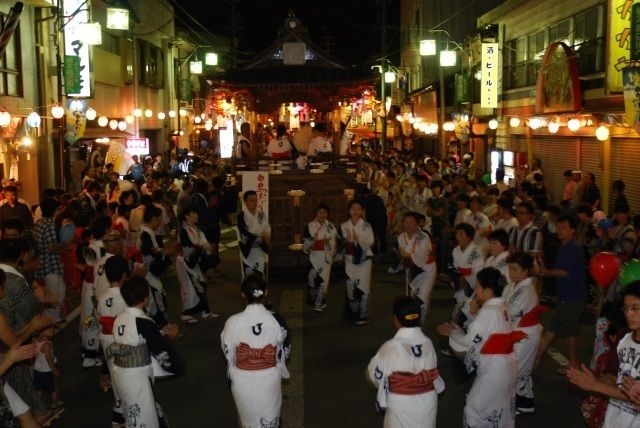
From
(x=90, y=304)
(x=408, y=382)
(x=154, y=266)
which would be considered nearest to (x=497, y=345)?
(x=408, y=382)

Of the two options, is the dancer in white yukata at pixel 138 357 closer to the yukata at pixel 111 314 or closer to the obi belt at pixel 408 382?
the yukata at pixel 111 314

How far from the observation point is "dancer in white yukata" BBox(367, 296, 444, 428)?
16.1 feet

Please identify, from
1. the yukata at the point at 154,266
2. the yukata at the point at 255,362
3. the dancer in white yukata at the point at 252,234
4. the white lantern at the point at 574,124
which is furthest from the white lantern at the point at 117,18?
the yukata at the point at 255,362

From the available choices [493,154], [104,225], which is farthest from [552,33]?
[104,225]

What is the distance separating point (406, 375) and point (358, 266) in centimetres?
551

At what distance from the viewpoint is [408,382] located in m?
4.91

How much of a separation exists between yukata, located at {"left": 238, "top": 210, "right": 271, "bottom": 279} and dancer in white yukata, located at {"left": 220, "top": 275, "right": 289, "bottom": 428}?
608cm

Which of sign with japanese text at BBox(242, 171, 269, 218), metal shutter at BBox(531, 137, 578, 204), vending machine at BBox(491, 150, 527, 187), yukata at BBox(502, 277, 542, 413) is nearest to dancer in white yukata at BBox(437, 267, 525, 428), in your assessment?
yukata at BBox(502, 277, 542, 413)

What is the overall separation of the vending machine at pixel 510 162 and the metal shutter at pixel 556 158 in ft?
1.58

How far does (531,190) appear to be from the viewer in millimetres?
13648

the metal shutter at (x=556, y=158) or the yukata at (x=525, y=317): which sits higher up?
the metal shutter at (x=556, y=158)

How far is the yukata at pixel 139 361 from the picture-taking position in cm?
546

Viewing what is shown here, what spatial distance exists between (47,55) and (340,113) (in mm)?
7888

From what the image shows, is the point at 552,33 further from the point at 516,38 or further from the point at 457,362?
the point at 457,362
